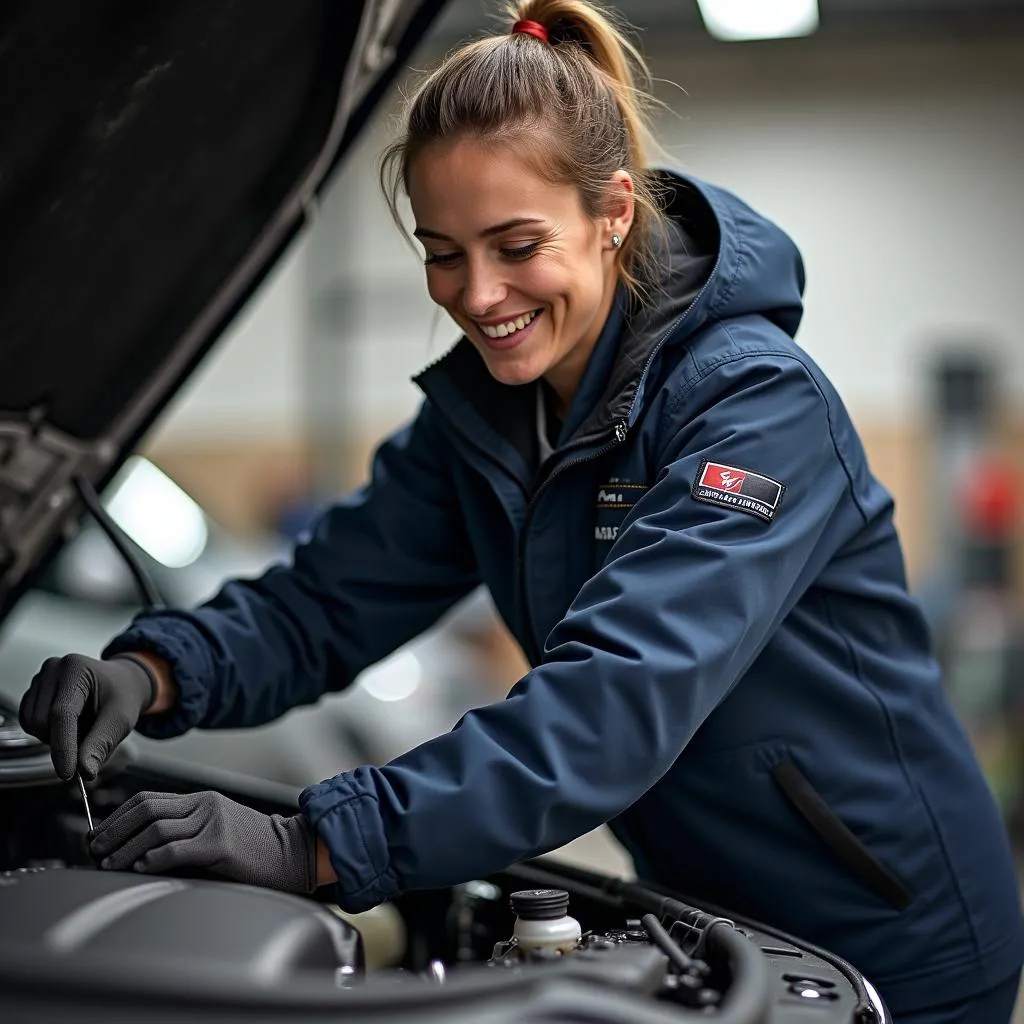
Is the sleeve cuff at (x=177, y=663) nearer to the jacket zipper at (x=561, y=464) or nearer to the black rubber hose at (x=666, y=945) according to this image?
the jacket zipper at (x=561, y=464)

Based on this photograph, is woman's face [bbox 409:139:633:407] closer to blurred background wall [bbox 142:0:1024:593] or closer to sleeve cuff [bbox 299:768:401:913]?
sleeve cuff [bbox 299:768:401:913]

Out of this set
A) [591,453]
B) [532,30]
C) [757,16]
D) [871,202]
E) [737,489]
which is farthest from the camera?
[871,202]

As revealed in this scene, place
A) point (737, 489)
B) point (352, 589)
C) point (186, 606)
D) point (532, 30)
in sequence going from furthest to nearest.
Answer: point (186, 606) < point (352, 589) < point (532, 30) < point (737, 489)

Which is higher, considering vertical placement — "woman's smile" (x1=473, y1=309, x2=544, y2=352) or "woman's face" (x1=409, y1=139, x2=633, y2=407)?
"woman's face" (x1=409, y1=139, x2=633, y2=407)

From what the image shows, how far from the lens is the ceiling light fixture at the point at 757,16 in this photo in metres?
6.27

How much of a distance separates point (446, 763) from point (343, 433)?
7.84m

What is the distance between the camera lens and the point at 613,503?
128cm

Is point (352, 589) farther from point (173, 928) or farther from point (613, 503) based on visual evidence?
point (173, 928)

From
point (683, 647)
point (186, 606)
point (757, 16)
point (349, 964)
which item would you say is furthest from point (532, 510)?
point (757, 16)

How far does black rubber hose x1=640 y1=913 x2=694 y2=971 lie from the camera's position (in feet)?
3.25

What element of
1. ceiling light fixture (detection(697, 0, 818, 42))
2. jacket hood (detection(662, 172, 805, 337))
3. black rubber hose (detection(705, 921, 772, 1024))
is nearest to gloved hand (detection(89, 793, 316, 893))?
black rubber hose (detection(705, 921, 772, 1024))

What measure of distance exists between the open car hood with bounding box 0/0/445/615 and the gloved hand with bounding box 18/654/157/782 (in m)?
0.37

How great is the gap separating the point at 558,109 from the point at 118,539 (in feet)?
2.42

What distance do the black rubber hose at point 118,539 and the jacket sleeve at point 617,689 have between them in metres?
0.61
